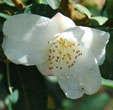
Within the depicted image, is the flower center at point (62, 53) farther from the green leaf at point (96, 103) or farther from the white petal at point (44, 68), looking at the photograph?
the green leaf at point (96, 103)

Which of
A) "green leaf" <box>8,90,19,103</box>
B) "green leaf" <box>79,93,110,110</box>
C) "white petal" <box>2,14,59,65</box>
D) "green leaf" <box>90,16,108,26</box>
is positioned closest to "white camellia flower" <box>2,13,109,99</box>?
"white petal" <box>2,14,59,65</box>

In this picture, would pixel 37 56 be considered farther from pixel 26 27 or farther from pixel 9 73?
pixel 9 73

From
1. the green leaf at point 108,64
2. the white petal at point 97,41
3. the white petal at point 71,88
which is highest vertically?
the white petal at point 97,41

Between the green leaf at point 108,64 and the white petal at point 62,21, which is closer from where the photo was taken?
the white petal at point 62,21

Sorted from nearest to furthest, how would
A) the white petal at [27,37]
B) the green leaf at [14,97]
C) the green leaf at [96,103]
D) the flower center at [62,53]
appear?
the white petal at [27,37], the flower center at [62,53], the green leaf at [14,97], the green leaf at [96,103]

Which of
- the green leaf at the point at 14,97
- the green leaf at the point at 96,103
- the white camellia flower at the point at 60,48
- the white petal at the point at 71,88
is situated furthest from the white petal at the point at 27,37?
the green leaf at the point at 96,103

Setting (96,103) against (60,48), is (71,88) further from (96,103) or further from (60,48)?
(96,103)

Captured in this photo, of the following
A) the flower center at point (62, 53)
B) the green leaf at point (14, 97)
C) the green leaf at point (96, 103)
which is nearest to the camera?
the flower center at point (62, 53)
